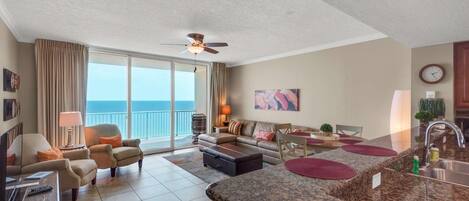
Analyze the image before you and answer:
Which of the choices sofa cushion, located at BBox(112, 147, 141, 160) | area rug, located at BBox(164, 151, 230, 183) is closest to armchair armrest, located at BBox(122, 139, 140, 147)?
sofa cushion, located at BBox(112, 147, 141, 160)

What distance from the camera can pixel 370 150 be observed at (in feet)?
5.02

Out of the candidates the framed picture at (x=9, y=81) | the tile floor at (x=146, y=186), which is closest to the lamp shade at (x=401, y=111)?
the tile floor at (x=146, y=186)

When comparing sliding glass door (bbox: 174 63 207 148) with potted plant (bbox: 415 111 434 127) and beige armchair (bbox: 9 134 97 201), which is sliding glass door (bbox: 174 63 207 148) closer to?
beige armchair (bbox: 9 134 97 201)

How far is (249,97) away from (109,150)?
3.70 metres

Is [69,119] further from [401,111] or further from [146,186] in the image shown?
[401,111]

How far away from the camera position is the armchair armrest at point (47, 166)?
260 cm

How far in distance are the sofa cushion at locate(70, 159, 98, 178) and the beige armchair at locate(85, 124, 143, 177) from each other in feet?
1.45

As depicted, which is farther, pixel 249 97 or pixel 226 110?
pixel 226 110

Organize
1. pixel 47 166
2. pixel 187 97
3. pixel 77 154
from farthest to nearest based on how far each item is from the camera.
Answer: pixel 187 97
pixel 77 154
pixel 47 166

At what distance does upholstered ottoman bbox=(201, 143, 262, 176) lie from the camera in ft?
12.2

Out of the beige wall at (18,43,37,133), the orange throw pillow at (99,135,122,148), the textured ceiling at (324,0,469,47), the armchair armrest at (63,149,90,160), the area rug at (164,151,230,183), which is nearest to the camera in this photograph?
the textured ceiling at (324,0,469,47)

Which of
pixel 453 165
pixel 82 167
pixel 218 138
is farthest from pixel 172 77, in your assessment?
pixel 453 165

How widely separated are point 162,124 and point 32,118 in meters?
3.02

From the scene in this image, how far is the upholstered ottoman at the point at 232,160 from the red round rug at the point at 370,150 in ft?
7.65
